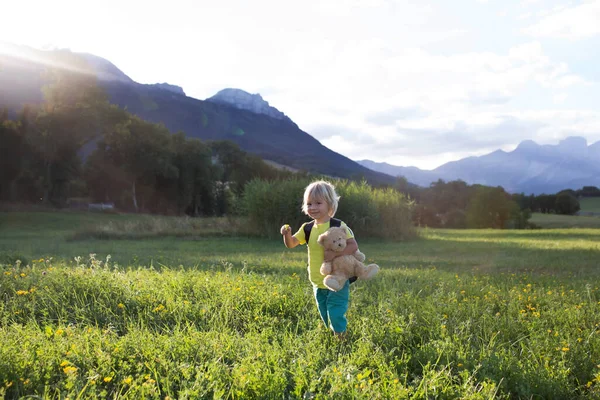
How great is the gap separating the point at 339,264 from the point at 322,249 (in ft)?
0.92

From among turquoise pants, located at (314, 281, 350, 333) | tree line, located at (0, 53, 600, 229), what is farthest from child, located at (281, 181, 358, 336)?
tree line, located at (0, 53, 600, 229)

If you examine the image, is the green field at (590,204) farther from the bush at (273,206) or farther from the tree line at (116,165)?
the bush at (273,206)

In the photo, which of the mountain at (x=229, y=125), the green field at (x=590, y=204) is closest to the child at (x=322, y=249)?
the mountain at (x=229, y=125)

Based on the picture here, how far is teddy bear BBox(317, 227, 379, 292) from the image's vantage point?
4047 mm

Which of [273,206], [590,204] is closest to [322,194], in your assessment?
[273,206]

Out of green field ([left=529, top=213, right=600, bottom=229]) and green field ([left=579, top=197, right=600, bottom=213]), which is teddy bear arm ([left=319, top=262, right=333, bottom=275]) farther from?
green field ([left=579, top=197, right=600, bottom=213])

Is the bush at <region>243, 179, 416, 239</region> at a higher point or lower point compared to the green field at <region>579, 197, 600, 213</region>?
lower

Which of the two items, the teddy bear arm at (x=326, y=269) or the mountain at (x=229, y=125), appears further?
the mountain at (x=229, y=125)

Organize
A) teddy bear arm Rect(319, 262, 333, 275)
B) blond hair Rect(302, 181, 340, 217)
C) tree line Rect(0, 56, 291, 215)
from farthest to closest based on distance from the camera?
tree line Rect(0, 56, 291, 215)
blond hair Rect(302, 181, 340, 217)
teddy bear arm Rect(319, 262, 333, 275)

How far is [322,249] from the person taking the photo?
431 centimetres

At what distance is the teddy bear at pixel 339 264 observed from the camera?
13.3ft

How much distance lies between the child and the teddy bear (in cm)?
9

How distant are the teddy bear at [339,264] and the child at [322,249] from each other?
92 millimetres

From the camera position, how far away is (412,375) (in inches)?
134
